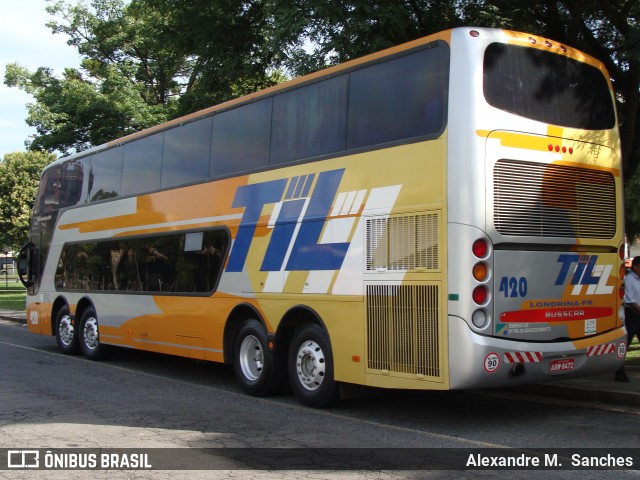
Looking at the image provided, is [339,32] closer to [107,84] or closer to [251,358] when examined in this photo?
[251,358]

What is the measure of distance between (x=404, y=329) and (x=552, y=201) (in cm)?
208

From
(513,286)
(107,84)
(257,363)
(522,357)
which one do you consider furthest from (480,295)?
(107,84)

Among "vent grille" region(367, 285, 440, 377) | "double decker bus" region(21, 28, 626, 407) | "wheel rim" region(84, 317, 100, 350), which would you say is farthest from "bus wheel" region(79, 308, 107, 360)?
"vent grille" region(367, 285, 440, 377)

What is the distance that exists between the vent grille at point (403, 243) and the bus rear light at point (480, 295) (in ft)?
1.46

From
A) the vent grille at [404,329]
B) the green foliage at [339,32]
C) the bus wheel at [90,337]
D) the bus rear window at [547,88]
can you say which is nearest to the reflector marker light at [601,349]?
the vent grille at [404,329]

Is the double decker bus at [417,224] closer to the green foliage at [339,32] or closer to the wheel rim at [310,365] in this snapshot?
the wheel rim at [310,365]

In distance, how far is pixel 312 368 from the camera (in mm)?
8953

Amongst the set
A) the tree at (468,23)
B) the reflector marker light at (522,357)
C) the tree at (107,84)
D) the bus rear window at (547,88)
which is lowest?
the reflector marker light at (522,357)

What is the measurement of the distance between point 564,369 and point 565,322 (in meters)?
0.49

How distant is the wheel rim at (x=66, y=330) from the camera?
15.1 metres

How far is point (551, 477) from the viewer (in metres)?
5.79

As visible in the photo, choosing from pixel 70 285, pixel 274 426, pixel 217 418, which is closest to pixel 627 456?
pixel 274 426

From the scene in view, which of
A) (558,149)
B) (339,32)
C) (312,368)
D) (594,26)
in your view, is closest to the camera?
(558,149)

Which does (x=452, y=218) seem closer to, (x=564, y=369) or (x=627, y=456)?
(x=564, y=369)
